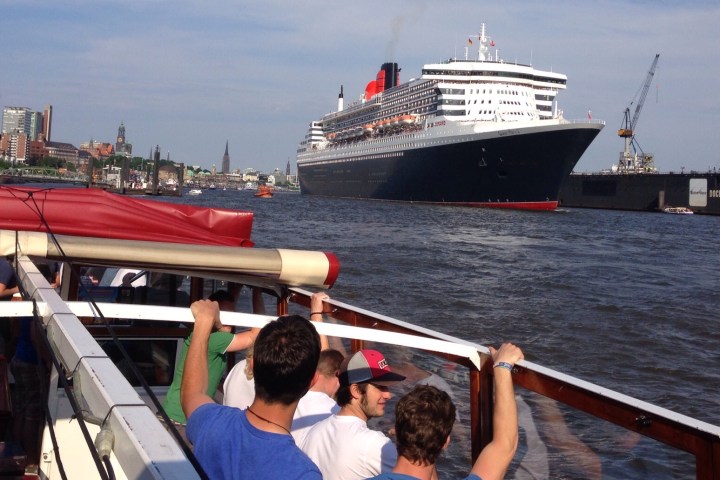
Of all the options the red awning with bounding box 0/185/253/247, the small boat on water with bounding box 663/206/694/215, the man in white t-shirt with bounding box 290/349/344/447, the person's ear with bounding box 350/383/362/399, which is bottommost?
the man in white t-shirt with bounding box 290/349/344/447

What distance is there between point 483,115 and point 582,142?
9.38 m

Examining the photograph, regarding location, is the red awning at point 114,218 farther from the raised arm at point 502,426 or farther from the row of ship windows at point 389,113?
the row of ship windows at point 389,113

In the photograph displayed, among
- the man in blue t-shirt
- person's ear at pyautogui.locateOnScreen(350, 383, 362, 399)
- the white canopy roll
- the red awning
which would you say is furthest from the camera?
the red awning

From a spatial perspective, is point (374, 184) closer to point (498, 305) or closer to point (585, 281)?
point (585, 281)

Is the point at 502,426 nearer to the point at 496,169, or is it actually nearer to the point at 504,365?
the point at 504,365

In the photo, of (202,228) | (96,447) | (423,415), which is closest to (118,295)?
(202,228)

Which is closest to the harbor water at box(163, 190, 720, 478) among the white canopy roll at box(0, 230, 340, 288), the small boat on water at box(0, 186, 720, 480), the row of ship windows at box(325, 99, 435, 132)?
the small boat on water at box(0, 186, 720, 480)

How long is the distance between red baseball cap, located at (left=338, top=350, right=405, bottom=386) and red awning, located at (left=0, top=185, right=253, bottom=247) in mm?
1551

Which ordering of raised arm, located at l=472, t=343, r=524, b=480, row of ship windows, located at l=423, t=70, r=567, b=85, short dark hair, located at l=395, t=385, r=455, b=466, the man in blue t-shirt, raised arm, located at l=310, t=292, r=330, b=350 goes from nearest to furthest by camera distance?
the man in blue t-shirt → short dark hair, located at l=395, t=385, r=455, b=466 → raised arm, located at l=472, t=343, r=524, b=480 → raised arm, located at l=310, t=292, r=330, b=350 → row of ship windows, located at l=423, t=70, r=567, b=85

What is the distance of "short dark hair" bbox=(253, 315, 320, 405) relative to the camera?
6.72 feet

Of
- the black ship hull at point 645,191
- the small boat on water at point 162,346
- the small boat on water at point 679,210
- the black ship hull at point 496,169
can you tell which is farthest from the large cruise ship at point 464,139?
the small boat on water at point 162,346

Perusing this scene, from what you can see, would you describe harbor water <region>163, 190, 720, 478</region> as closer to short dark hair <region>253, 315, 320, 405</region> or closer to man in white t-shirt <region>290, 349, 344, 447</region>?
man in white t-shirt <region>290, 349, 344, 447</region>

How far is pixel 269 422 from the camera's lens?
6.69 ft

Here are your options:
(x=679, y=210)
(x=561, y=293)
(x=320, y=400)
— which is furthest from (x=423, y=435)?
(x=679, y=210)
